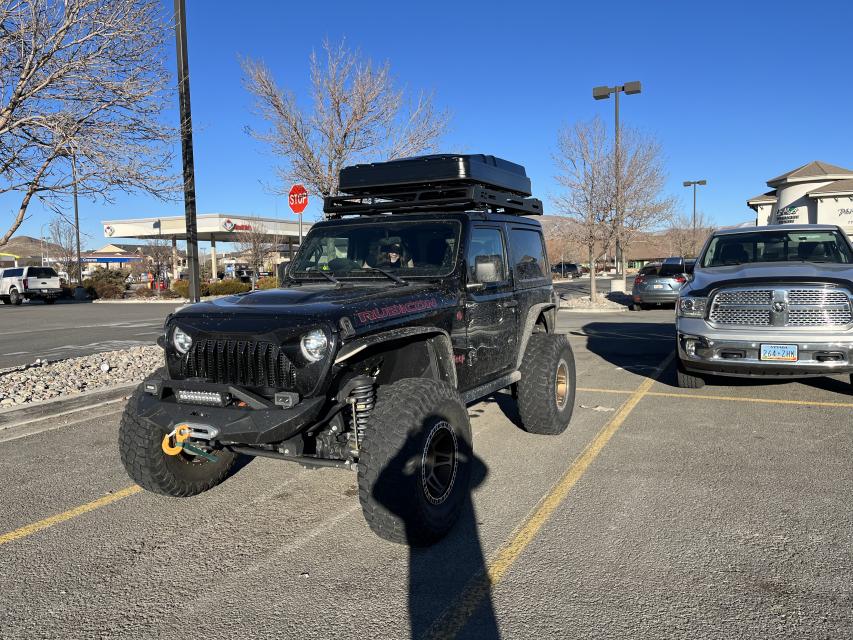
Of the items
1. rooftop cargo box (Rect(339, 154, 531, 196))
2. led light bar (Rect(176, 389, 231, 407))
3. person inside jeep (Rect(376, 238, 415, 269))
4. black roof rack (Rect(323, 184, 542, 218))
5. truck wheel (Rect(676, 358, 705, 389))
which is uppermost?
rooftop cargo box (Rect(339, 154, 531, 196))

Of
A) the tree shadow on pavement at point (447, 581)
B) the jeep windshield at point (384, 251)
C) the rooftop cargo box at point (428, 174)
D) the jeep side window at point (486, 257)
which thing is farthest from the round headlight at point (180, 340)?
the rooftop cargo box at point (428, 174)

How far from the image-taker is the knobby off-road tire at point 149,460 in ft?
13.5

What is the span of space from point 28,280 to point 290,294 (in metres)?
32.4

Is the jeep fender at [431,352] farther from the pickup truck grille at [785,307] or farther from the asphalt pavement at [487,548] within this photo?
the pickup truck grille at [785,307]

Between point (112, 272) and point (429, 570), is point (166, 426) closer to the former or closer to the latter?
point (429, 570)

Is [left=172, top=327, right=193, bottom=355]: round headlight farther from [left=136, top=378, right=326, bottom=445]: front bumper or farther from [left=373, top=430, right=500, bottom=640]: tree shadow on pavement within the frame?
[left=373, top=430, right=500, bottom=640]: tree shadow on pavement

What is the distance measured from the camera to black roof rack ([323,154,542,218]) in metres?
5.32

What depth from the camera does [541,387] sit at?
5.66m

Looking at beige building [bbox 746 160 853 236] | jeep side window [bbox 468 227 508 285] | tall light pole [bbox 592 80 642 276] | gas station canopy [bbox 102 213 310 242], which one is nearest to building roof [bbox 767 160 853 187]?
beige building [bbox 746 160 853 236]

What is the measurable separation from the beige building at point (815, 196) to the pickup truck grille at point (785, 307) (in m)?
22.7

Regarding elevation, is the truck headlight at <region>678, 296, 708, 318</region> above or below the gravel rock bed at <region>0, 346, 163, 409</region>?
above

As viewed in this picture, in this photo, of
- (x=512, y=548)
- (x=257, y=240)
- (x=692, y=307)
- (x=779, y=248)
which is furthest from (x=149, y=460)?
(x=257, y=240)

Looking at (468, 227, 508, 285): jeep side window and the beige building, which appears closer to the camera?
(468, 227, 508, 285): jeep side window

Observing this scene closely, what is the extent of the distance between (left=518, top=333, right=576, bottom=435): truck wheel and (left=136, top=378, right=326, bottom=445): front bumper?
2612mm
